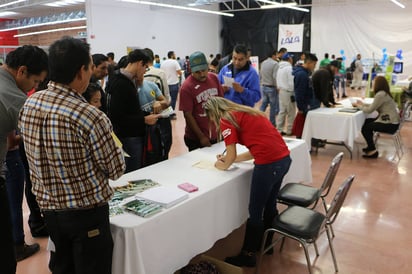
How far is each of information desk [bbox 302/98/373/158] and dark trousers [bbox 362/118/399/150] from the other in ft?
0.31

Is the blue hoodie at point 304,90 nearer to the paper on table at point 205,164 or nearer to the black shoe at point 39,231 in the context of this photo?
the paper on table at point 205,164

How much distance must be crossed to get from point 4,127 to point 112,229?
774 mm

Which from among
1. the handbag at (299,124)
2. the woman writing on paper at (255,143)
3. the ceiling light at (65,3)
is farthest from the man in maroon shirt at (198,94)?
the ceiling light at (65,3)

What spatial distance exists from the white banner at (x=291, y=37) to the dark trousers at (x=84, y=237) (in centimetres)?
1375

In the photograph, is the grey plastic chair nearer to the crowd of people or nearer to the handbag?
the crowd of people

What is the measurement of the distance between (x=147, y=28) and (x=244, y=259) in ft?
39.8

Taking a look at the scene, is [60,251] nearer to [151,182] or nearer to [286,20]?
[151,182]

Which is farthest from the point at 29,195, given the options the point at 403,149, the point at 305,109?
the point at 403,149

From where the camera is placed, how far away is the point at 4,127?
5.94 feet

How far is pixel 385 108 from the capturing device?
4.59m

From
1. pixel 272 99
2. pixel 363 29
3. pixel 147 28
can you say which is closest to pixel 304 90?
pixel 272 99

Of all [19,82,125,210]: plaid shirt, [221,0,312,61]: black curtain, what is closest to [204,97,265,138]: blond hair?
[19,82,125,210]: plaid shirt

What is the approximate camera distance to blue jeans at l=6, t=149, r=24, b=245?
7.79 feet

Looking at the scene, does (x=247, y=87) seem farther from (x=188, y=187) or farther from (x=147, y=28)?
(x=147, y=28)
